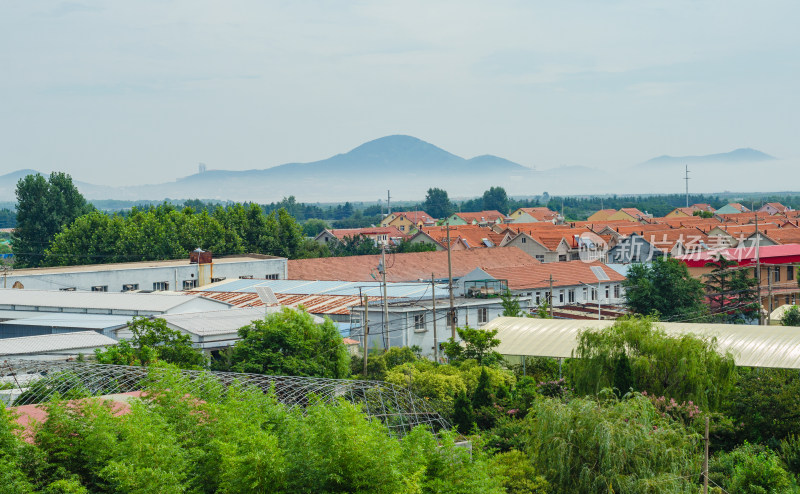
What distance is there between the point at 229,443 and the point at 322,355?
13435mm

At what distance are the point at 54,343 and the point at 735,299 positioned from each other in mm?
33106

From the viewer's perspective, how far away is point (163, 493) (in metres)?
12.3

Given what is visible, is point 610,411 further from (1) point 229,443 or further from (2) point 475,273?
(2) point 475,273

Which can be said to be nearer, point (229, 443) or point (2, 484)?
point (2, 484)

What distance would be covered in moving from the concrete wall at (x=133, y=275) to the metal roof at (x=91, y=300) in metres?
6.11

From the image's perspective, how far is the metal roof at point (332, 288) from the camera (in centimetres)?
4331

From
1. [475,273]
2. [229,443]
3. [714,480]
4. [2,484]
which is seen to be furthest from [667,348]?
[475,273]

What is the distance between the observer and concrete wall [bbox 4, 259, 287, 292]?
49.2 metres

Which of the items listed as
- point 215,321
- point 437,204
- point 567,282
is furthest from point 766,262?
point 437,204

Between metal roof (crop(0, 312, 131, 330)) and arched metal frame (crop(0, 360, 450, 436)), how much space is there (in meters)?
10.3

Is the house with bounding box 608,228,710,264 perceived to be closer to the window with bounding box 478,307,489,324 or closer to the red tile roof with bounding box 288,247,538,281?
the red tile roof with bounding box 288,247,538,281

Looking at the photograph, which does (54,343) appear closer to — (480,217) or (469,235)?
(469,235)

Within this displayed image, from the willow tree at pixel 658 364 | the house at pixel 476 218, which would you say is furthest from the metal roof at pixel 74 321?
the house at pixel 476 218

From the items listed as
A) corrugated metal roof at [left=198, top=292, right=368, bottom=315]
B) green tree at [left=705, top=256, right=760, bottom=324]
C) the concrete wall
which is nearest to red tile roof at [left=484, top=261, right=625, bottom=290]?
green tree at [left=705, top=256, right=760, bottom=324]
